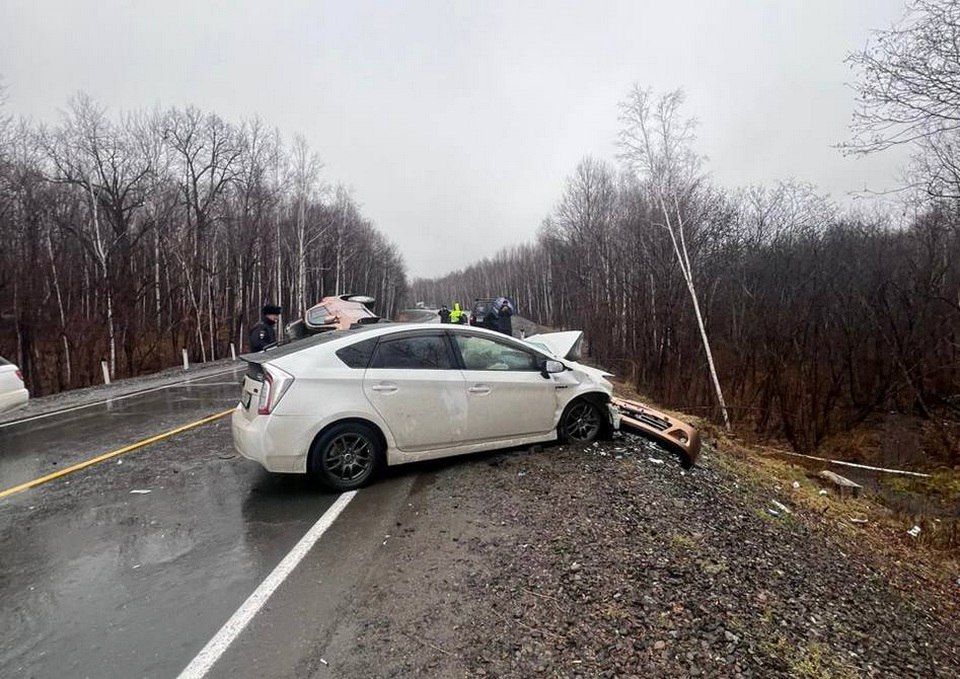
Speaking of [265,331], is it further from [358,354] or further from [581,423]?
[581,423]

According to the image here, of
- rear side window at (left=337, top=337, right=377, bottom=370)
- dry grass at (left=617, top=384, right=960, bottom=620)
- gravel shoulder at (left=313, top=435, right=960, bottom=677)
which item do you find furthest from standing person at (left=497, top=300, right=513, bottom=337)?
rear side window at (left=337, top=337, right=377, bottom=370)

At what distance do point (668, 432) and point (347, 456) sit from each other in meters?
4.01

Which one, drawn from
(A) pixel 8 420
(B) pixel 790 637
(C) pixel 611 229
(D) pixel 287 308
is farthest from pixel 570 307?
(B) pixel 790 637

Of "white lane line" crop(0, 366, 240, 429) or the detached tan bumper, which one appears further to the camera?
"white lane line" crop(0, 366, 240, 429)

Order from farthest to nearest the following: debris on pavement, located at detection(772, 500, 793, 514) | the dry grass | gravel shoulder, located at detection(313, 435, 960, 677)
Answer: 1. debris on pavement, located at detection(772, 500, 793, 514)
2. the dry grass
3. gravel shoulder, located at detection(313, 435, 960, 677)

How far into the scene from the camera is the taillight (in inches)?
188

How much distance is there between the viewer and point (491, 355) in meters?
Answer: 5.74

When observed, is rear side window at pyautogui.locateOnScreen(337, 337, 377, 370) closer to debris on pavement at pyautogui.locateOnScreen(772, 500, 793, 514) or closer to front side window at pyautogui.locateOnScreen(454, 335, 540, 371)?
front side window at pyautogui.locateOnScreen(454, 335, 540, 371)

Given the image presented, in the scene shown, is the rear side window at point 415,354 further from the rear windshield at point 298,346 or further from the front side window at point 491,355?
the rear windshield at point 298,346

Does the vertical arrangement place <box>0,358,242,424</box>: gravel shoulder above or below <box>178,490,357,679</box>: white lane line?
above

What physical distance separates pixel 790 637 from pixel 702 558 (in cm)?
76

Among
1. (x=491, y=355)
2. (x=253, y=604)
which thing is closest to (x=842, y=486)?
(x=491, y=355)

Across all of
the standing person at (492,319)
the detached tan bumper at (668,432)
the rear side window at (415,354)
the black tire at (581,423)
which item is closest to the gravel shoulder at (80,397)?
the rear side window at (415,354)

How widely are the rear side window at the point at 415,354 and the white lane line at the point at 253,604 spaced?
4.98 feet
